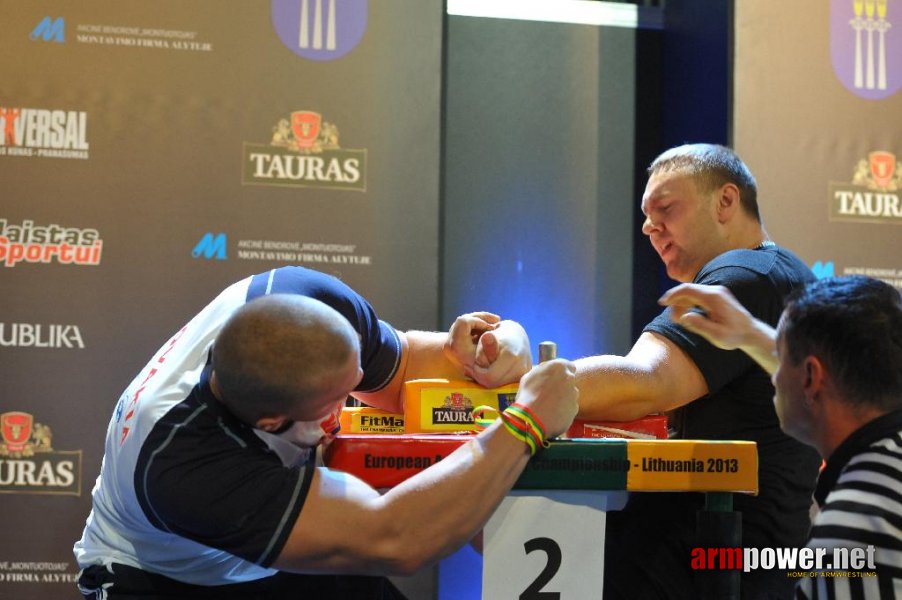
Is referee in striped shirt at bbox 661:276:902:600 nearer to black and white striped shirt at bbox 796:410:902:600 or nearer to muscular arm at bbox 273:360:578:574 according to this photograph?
black and white striped shirt at bbox 796:410:902:600

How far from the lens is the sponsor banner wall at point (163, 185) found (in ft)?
10.1

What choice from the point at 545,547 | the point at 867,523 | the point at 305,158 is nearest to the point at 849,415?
the point at 867,523

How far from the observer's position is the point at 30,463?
306 cm

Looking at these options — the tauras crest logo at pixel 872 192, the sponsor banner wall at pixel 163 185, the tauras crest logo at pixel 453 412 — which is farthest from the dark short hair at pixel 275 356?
the tauras crest logo at pixel 872 192

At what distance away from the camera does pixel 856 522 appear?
126cm

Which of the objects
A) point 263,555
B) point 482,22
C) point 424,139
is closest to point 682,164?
point 424,139

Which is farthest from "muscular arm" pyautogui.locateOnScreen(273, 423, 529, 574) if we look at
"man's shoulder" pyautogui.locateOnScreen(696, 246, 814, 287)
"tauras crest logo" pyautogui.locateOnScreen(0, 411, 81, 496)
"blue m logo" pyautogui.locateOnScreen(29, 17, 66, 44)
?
"blue m logo" pyautogui.locateOnScreen(29, 17, 66, 44)

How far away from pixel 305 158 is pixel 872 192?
2.13m

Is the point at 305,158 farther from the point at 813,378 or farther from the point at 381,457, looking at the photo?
the point at 813,378

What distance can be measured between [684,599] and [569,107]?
2723mm

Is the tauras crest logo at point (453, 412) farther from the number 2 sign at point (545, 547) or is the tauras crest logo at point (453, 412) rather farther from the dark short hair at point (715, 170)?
the dark short hair at point (715, 170)

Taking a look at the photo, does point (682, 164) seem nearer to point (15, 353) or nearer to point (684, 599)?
point (684, 599)

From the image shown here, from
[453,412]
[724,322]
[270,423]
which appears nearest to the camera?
[270,423]

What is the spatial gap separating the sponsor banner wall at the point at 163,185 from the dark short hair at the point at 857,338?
1907 mm
